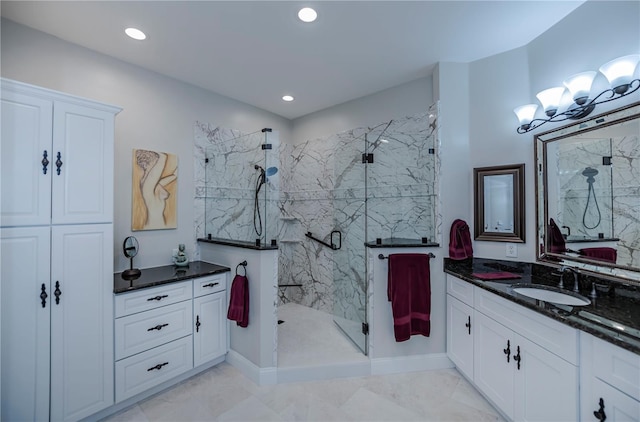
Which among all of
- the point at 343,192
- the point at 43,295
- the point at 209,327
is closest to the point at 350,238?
the point at 343,192

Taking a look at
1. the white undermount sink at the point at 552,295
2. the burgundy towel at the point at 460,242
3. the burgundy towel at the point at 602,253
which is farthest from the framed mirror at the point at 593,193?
the burgundy towel at the point at 460,242

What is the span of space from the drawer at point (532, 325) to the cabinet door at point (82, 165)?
2.74 meters

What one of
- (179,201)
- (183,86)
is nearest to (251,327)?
(179,201)

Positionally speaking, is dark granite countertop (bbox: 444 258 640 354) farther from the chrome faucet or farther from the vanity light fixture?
the vanity light fixture

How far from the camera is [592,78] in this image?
1.75m

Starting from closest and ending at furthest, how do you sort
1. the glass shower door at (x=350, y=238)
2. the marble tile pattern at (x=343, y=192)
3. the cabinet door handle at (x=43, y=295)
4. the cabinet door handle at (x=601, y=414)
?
1. the cabinet door handle at (x=601, y=414)
2. the cabinet door handle at (x=43, y=295)
3. the marble tile pattern at (x=343, y=192)
4. the glass shower door at (x=350, y=238)

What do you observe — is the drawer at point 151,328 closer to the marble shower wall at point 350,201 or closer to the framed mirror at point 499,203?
the marble shower wall at point 350,201

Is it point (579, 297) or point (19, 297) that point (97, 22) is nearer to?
point (19, 297)

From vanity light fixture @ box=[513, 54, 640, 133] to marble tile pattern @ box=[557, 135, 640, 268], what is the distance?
239 mm

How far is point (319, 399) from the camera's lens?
6.88ft

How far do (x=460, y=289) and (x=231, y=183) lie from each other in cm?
242

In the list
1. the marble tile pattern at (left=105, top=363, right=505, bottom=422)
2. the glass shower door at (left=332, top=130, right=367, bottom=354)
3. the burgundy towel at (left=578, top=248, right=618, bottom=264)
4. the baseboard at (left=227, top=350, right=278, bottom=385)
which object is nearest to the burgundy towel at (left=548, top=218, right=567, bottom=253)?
the burgundy towel at (left=578, top=248, right=618, bottom=264)

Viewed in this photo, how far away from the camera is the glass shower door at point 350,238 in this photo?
278cm

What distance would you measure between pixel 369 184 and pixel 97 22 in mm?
2515
